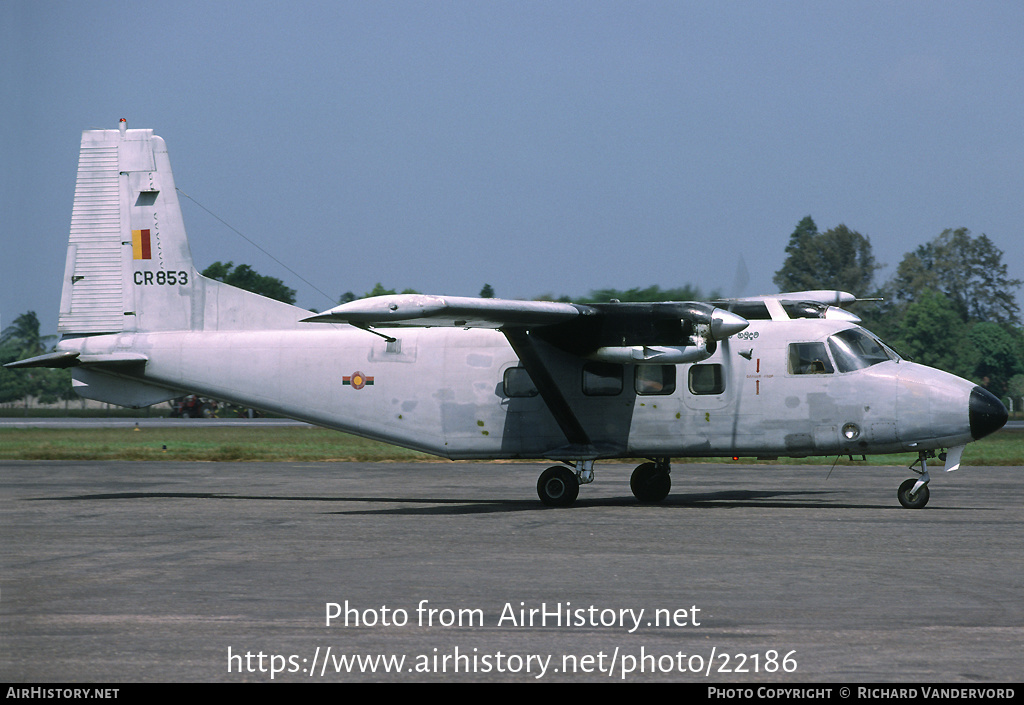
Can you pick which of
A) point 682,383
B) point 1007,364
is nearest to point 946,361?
point 1007,364

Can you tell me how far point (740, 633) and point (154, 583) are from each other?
5944 millimetres

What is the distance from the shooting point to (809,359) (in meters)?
18.2

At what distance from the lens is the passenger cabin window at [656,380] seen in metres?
18.7

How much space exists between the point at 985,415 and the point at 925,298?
84261 mm

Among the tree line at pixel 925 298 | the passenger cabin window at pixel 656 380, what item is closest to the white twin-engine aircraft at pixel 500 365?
the passenger cabin window at pixel 656 380

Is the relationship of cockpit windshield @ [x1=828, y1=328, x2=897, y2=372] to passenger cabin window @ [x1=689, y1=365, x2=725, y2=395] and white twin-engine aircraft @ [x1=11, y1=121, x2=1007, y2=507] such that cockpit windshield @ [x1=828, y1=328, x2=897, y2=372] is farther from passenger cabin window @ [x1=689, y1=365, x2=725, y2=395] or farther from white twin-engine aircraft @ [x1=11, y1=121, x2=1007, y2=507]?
passenger cabin window @ [x1=689, y1=365, x2=725, y2=395]

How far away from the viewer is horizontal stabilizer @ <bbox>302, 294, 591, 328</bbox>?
50.9 ft

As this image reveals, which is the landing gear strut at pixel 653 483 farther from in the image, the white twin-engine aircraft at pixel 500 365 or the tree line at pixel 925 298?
the tree line at pixel 925 298

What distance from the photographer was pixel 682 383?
18.7 metres

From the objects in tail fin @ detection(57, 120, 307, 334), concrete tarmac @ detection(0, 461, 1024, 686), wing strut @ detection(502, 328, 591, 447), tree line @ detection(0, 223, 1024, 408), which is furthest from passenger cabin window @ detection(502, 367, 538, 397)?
tree line @ detection(0, 223, 1024, 408)

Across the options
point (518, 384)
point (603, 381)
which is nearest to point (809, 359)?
point (603, 381)

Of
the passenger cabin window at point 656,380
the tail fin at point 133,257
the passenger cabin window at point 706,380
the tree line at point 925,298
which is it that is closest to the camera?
the passenger cabin window at point 706,380

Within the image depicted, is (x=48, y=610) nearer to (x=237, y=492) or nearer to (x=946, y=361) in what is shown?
(x=237, y=492)

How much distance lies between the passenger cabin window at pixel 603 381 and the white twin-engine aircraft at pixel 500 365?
0.04 m
